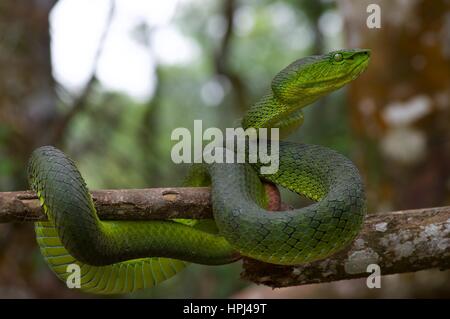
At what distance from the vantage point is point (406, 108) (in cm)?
565

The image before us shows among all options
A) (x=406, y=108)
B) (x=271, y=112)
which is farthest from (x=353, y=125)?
(x=271, y=112)

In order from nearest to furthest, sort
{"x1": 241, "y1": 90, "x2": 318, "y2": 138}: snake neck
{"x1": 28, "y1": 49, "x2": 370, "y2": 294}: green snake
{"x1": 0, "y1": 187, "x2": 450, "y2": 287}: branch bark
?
{"x1": 28, "y1": 49, "x2": 370, "y2": 294}: green snake, {"x1": 0, "y1": 187, "x2": 450, "y2": 287}: branch bark, {"x1": 241, "y1": 90, "x2": 318, "y2": 138}: snake neck

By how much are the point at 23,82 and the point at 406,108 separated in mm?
3881

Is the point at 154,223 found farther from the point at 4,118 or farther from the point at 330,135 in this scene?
the point at 330,135

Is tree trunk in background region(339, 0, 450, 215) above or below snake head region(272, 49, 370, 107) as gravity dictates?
above

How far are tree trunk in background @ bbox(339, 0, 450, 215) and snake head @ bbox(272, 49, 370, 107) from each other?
99.6 inches

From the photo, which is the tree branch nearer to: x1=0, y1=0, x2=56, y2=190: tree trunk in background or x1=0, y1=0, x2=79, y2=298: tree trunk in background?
x1=0, y1=0, x2=79, y2=298: tree trunk in background

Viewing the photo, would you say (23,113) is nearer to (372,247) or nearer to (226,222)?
(226,222)

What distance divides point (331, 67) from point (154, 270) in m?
1.49

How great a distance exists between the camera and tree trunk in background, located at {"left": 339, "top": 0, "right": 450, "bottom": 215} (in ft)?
18.1

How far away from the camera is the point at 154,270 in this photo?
303cm

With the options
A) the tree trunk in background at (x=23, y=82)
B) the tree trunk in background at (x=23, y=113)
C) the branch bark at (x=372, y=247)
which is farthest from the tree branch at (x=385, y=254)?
the tree trunk in background at (x=23, y=82)

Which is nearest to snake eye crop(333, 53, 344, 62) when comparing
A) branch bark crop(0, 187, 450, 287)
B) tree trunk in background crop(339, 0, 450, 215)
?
branch bark crop(0, 187, 450, 287)
